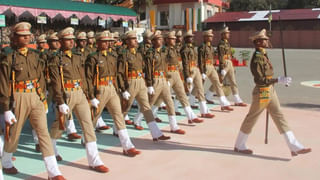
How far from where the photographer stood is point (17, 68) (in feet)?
16.7

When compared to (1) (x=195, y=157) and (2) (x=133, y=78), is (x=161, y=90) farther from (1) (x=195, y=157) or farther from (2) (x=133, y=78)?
→ (1) (x=195, y=157)

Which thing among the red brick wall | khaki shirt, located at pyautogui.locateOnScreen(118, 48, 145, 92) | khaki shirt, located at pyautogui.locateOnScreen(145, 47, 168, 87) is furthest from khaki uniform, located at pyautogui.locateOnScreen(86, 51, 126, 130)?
the red brick wall

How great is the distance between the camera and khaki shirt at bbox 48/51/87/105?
18.5 ft

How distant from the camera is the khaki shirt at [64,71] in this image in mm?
5626

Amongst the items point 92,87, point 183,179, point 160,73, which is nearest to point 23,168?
point 92,87

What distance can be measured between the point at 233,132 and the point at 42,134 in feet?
14.4

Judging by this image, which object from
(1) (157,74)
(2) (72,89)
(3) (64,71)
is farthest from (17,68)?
(1) (157,74)

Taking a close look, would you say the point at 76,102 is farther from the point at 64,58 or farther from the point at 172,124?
the point at 172,124

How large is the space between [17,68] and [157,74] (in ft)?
10.9

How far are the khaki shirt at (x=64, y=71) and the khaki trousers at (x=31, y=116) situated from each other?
34 centimetres

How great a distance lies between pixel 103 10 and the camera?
22.4m

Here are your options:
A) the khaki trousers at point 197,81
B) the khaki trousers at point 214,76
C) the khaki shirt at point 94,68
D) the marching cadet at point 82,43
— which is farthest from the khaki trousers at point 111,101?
the khaki trousers at point 214,76

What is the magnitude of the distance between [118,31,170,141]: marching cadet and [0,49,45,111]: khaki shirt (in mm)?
1957

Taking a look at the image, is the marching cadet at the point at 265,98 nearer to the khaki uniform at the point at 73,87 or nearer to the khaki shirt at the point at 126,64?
the khaki shirt at the point at 126,64
